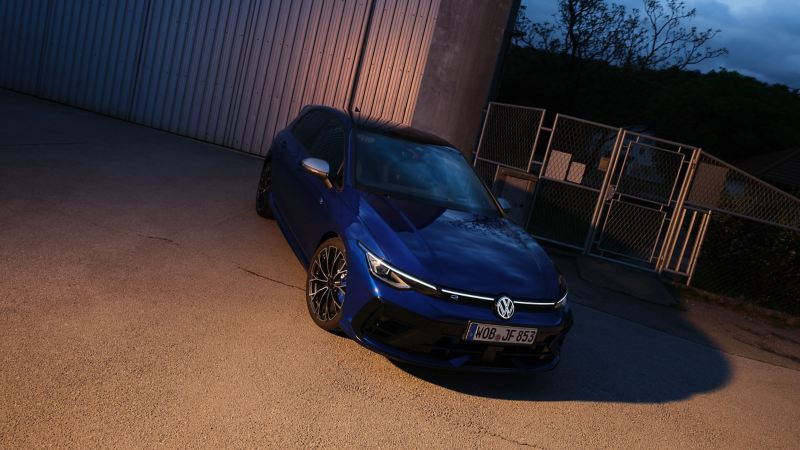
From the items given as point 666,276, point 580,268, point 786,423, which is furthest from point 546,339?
point 666,276

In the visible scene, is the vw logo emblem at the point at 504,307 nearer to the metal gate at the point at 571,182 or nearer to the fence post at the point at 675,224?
the metal gate at the point at 571,182

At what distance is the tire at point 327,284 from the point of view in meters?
4.38

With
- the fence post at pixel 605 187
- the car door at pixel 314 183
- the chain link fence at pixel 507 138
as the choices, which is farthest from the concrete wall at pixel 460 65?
the car door at pixel 314 183

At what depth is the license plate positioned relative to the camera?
12.7 feet

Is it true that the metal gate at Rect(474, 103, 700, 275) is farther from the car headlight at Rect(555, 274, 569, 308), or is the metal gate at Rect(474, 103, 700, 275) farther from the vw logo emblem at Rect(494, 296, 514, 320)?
the vw logo emblem at Rect(494, 296, 514, 320)

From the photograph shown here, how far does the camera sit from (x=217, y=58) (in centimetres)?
1217

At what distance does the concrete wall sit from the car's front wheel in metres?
4.52

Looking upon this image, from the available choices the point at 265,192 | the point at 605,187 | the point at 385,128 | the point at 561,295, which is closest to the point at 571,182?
the point at 605,187

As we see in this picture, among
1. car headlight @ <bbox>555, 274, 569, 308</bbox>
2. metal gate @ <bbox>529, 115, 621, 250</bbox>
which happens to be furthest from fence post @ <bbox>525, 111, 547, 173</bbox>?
car headlight @ <bbox>555, 274, 569, 308</bbox>

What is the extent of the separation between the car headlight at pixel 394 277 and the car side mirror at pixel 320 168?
1206 millimetres

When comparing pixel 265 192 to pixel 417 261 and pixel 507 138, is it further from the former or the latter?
pixel 507 138

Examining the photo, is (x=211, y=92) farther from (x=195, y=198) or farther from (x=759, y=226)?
(x=759, y=226)

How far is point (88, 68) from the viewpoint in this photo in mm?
12766

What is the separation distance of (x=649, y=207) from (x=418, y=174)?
18.8ft
